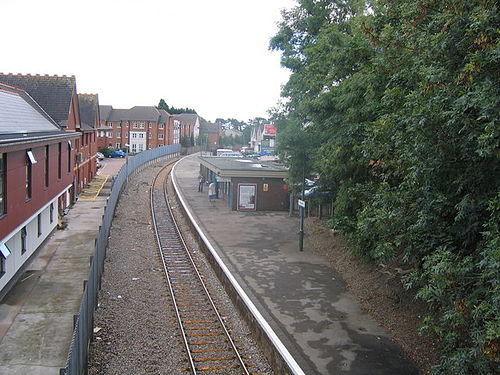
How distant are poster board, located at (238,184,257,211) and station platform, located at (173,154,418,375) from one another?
3.43 m

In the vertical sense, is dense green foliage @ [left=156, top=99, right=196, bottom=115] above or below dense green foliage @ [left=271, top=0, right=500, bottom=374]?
above

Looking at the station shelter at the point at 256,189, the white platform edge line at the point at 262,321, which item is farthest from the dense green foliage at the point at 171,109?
the white platform edge line at the point at 262,321

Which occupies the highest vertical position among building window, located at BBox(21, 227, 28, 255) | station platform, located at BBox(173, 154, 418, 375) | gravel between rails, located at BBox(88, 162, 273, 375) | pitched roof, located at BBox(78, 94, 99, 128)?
pitched roof, located at BBox(78, 94, 99, 128)

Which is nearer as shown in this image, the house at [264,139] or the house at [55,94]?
the house at [55,94]

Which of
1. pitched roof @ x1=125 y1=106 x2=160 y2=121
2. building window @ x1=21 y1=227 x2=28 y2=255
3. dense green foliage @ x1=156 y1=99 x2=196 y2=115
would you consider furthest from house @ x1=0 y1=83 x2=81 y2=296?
dense green foliage @ x1=156 y1=99 x2=196 y2=115

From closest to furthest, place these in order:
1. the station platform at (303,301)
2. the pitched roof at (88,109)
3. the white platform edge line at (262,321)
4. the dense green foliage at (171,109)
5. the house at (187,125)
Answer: the white platform edge line at (262,321) → the station platform at (303,301) → the pitched roof at (88,109) → the house at (187,125) → the dense green foliage at (171,109)

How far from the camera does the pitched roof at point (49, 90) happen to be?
1165 inches

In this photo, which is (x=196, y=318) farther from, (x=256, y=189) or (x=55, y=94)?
(x=55, y=94)

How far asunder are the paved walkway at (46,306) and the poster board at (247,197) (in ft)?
30.9

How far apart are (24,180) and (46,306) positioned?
15.2 ft

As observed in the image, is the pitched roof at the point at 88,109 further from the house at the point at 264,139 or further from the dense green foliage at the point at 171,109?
the dense green foliage at the point at 171,109

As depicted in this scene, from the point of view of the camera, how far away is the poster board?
30172 millimetres

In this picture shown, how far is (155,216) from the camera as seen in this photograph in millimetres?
29516

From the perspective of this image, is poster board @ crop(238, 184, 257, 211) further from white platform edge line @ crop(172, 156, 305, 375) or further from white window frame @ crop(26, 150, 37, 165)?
white window frame @ crop(26, 150, 37, 165)
